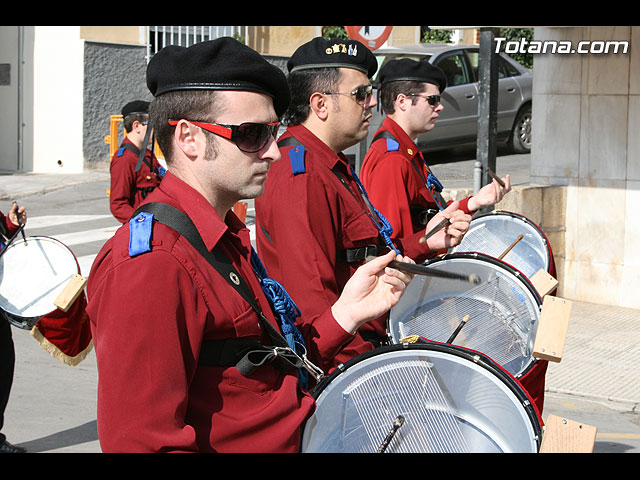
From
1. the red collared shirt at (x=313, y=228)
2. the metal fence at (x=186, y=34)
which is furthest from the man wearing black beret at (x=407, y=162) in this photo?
the metal fence at (x=186, y=34)

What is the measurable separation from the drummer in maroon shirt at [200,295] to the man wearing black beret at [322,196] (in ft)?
2.79

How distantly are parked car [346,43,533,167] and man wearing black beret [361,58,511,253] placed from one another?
8273 millimetres

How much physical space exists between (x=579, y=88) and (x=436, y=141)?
6.06 m

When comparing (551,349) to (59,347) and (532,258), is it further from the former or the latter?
(59,347)

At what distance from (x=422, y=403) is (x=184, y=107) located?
1.09 metres

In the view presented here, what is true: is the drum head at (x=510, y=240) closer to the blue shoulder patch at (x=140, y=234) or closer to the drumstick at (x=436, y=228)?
the drumstick at (x=436, y=228)

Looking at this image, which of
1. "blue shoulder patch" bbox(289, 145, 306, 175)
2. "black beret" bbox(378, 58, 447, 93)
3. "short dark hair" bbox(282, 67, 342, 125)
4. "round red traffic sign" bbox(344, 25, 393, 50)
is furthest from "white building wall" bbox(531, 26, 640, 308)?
"blue shoulder patch" bbox(289, 145, 306, 175)

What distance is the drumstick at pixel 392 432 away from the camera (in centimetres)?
258

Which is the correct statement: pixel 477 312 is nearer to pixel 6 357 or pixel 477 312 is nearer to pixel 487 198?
pixel 487 198

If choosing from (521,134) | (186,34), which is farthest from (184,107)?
(186,34)

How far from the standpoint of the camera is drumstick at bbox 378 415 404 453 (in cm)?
258

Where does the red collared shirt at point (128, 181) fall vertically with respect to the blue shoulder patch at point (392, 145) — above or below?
below
